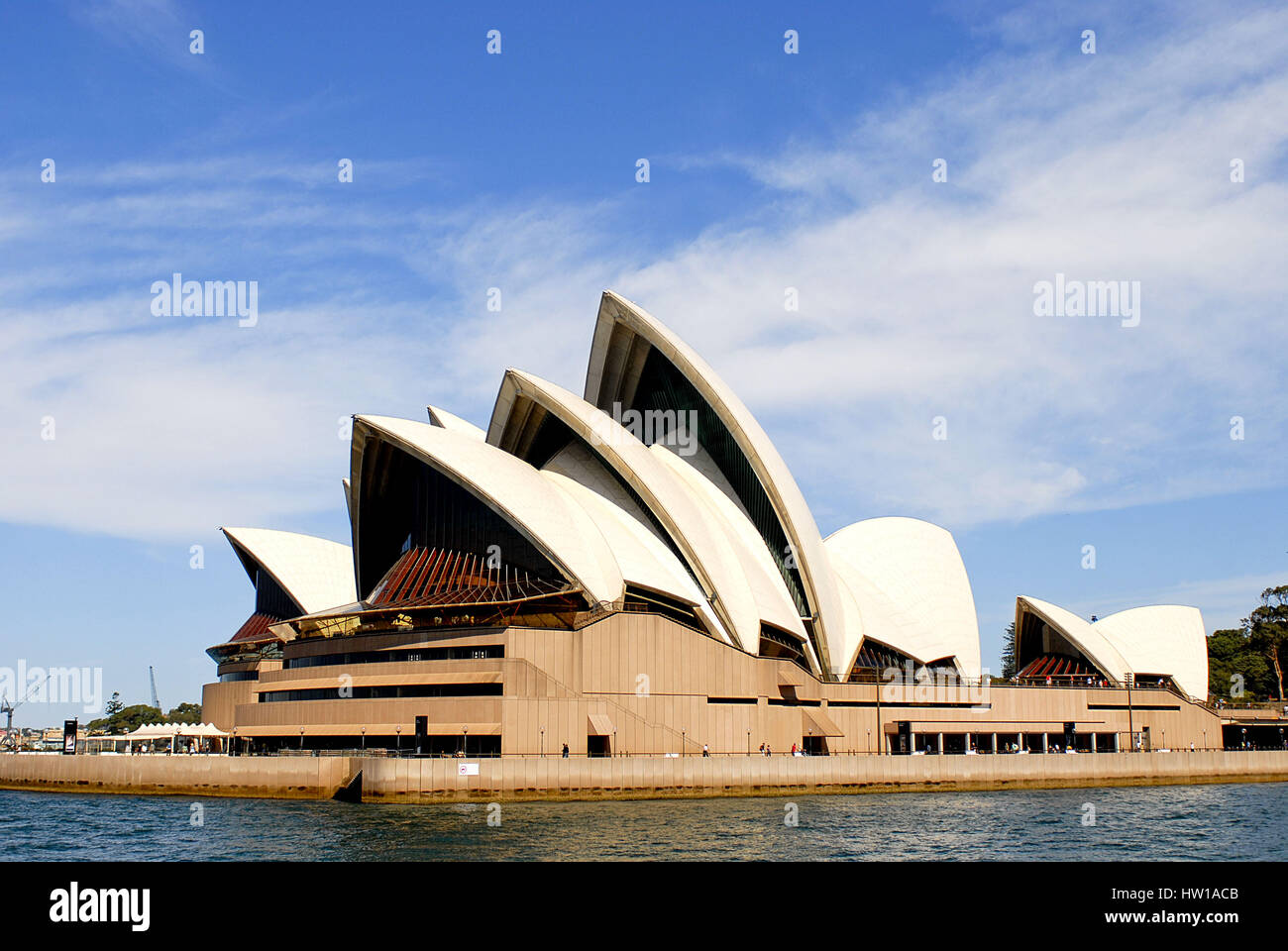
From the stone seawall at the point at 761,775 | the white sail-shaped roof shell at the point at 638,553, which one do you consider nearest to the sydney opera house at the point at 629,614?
the white sail-shaped roof shell at the point at 638,553

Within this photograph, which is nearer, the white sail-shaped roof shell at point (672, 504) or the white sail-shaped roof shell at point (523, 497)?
the white sail-shaped roof shell at point (523, 497)

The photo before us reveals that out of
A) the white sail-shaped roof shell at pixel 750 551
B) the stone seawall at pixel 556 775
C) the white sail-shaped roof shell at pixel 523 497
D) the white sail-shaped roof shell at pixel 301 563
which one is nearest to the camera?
the stone seawall at pixel 556 775

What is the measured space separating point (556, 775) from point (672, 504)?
16.3 metres

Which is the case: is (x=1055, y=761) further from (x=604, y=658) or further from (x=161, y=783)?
(x=161, y=783)

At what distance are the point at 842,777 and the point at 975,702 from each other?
17768 millimetres

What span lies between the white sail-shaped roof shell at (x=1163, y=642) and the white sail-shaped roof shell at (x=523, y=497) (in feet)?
136

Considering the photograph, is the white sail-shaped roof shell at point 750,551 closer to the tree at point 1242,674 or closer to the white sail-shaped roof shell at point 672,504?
the white sail-shaped roof shell at point 672,504

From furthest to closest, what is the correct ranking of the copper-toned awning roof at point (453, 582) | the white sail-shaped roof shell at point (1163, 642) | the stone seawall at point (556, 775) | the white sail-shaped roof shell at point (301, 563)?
the white sail-shaped roof shell at point (1163, 642) < the white sail-shaped roof shell at point (301, 563) < the copper-toned awning roof at point (453, 582) < the stone seawall at point (556, 775)

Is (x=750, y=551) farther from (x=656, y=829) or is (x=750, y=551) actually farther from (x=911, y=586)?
(x=656, y=829)

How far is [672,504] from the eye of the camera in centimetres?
5641

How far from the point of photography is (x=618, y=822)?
35.1 meters

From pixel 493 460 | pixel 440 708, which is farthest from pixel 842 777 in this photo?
pixel 493 460

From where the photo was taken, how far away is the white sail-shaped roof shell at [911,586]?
66750mm

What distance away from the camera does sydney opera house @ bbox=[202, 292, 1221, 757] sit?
164ft
